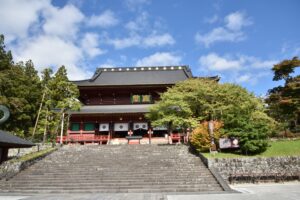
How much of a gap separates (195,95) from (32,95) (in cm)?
2392

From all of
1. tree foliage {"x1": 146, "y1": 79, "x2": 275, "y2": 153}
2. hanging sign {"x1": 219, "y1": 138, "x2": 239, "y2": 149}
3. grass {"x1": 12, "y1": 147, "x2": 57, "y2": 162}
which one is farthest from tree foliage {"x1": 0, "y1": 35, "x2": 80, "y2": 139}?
hanging sign {"x1": 219, "y1": 138, "x2": 239, "y2": 149}

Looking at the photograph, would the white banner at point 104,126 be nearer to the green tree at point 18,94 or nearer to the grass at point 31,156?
the grass at point 31,156

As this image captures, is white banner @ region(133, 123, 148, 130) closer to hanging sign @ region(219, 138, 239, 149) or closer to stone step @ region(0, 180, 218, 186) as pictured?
hanging sign @ region(219, 138, 239, 149)

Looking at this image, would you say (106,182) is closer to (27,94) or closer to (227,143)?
(227,143)

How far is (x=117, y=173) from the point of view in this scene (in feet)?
50.7

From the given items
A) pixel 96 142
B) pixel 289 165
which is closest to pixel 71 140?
pixel 96 142

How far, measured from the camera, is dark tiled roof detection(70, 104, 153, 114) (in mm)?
26417

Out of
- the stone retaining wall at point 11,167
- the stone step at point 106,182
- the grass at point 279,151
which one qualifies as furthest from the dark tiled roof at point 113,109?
the stone step at point 106,182

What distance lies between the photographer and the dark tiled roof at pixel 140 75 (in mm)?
32031

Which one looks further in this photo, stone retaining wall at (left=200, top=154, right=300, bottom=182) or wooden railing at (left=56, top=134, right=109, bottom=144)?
wooden railing at (left=56, top=134, right=109, bottom=144)

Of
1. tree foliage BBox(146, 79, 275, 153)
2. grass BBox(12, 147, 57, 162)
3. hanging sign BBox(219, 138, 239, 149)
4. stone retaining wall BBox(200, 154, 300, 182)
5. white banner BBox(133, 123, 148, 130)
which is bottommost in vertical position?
stone retaining wall BBox(200, 154, 300, 182)

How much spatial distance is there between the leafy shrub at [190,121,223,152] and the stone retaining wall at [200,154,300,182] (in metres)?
2.19

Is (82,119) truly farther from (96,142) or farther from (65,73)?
(65,73)

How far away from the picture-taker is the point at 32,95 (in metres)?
34.8
